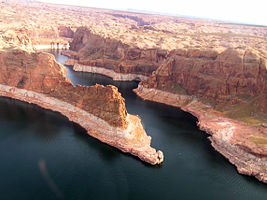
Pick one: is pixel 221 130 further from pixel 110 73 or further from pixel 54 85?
pixel 110 73

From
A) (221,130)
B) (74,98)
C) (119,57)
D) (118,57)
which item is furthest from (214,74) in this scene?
(118,57)

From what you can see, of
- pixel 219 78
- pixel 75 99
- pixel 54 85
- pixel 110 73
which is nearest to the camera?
pixel 75 99

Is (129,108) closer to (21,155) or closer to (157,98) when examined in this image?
(157,98)

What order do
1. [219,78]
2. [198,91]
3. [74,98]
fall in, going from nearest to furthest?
[74,98] < [219,78] < [198,91]

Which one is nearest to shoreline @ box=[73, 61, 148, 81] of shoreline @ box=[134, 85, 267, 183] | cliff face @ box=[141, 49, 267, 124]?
shoreline @ box=[134, 85, 267, 183]

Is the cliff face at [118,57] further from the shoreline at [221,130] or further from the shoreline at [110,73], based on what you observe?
the shoreline at [221,130]
